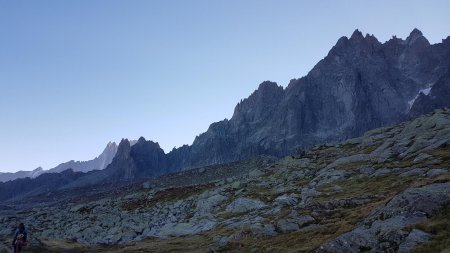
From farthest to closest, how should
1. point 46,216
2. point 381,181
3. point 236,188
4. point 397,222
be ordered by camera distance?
point 46,216
point 236,188
point 381,181
point 397,222

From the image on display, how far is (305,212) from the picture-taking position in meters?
47.1

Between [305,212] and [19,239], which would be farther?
[305,212]

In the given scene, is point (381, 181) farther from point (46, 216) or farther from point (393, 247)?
point (46, 216)

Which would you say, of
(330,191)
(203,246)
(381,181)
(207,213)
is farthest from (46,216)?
Answer: (381,181)

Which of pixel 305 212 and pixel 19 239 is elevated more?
pixel 19 239

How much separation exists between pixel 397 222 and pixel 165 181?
512 ft

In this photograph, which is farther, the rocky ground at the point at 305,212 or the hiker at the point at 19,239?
the hiker at the point at 19,239

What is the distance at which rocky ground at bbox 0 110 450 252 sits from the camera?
29219mm

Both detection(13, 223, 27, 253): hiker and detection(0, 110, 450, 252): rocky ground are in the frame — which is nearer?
detection(0, 110, 450, 252): rocky ground

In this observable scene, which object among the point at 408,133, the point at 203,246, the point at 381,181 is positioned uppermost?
the point at 408,133

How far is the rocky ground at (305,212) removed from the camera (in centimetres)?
2922

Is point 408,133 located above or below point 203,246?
above

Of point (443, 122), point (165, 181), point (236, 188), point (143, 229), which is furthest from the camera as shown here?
point (165, 181)

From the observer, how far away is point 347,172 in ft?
221
